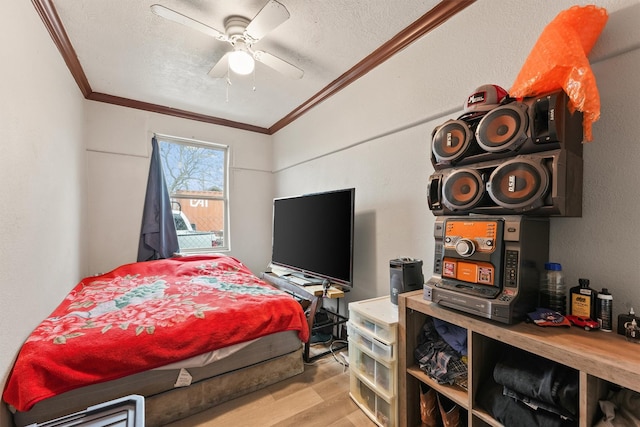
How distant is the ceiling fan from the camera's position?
4.71 ft

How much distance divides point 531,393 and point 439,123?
1.44 metres

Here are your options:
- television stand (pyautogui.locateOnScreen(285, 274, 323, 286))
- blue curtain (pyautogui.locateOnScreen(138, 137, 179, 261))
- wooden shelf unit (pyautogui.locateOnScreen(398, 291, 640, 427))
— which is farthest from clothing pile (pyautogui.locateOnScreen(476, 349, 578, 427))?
blue curtain (pyautogui.locateOnScreen(138, 137, 179, 261))

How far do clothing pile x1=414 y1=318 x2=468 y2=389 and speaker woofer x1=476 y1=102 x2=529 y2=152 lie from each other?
0.85 meters

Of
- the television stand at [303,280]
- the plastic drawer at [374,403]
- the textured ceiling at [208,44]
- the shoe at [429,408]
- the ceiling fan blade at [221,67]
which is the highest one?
the textured ceiling at [208,44]

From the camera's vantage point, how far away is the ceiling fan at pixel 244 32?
144cm

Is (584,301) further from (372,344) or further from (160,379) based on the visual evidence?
(160,379)

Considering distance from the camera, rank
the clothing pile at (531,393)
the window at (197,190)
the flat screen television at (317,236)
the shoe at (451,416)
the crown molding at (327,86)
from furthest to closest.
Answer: the window at (197,190) < the flat screen television at (317,236) < the crown molding at (327,86) < the shoe at (451,416) < the clothing pile at (531,393)

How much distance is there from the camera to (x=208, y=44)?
79.6 inches

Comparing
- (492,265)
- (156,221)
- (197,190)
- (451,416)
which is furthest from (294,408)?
(197,190)

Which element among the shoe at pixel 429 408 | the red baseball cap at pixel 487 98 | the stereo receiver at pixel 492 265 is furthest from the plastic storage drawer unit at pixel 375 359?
the red baseball cap at pixel 487 98

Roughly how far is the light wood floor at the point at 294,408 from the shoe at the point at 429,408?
12.5 inches

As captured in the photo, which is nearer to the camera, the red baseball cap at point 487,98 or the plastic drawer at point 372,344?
the red baseball cap at point 487,98

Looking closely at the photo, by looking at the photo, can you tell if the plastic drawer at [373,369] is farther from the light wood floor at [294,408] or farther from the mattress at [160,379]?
the mattress at [160,379]

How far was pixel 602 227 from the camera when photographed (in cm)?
110
